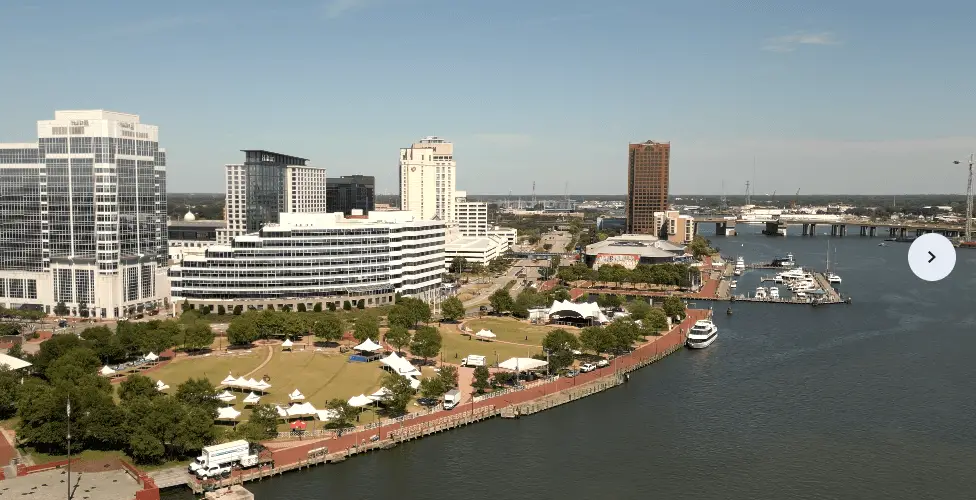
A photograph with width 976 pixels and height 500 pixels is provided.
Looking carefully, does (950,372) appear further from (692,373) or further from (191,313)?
(191,313)

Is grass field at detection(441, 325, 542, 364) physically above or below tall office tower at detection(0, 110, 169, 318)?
below

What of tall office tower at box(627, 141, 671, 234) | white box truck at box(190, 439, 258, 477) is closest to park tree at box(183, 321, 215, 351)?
white box truck at box(190, 439, 258, 477)

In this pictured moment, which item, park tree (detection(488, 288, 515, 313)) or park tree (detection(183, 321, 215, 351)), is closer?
park tree (detection(183, 321, 215, 351))

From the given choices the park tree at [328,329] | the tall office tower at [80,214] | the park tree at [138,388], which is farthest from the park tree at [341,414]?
the tall office tower at [80,214]

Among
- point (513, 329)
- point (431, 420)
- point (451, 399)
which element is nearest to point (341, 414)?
point (431, 420)

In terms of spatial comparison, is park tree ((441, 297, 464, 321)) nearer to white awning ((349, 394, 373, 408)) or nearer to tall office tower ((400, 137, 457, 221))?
white awning ((349, 394, 373, 408))

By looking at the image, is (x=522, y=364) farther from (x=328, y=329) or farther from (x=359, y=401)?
(x=328, y=329)

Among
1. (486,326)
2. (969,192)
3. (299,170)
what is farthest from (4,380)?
(969,192)
